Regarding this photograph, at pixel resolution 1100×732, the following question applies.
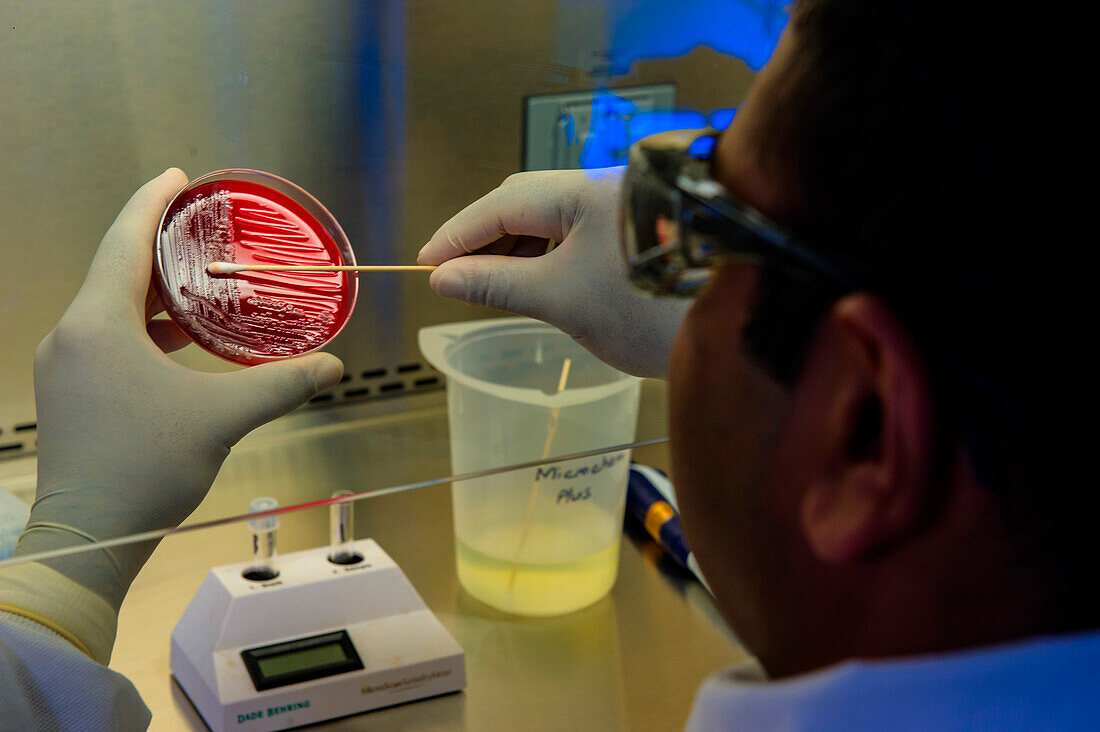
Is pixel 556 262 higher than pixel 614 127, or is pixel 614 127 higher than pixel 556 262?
pixel 614 127

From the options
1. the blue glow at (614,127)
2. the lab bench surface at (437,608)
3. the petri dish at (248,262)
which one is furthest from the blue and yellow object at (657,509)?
the petri dish at (248,262)

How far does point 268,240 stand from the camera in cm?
81

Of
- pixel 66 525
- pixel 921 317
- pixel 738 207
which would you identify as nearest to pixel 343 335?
pixel 66 525

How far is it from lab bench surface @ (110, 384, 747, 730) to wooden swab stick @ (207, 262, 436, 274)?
0.15 m

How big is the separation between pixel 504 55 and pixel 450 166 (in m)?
0.13

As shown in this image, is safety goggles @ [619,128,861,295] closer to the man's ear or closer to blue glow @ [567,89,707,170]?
the man's ear

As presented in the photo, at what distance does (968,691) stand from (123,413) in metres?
0.66

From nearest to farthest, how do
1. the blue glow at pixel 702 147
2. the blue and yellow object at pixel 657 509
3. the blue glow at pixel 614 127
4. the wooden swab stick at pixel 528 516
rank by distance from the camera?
the blue glow at pixel 702 147 → the blue glow at pixel 614 127 → the wooden swab stick at pixel 528 516 → the blue and yellow object at pixel 657 509

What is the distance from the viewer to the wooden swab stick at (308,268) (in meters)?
0.78

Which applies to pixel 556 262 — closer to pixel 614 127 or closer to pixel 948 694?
pixel 614 127

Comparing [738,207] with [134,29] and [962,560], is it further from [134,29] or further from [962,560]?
[134,29]

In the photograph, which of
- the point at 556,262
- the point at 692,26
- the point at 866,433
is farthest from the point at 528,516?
the point at 866,433

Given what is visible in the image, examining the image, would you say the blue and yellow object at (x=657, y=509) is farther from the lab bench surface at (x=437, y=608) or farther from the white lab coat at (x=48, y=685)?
the white lab coat at (x=48, y=685)

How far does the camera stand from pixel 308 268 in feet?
2.71
